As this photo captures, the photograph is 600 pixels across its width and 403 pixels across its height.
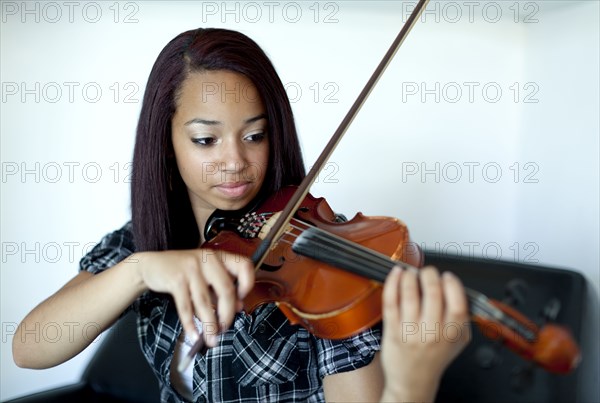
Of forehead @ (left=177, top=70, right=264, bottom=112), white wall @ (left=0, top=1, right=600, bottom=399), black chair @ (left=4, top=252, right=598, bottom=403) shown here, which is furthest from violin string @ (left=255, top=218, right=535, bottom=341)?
white wall @ (left=0, top=1, right=600, bottom=399)

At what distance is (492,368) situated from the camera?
3.08ft

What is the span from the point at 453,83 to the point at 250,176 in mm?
717

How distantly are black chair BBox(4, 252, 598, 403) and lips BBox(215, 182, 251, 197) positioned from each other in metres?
0.43

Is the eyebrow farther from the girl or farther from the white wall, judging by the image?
the white wall

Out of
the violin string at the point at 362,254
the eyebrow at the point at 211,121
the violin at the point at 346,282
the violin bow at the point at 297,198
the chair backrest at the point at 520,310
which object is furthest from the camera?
the chair backrest at the point at 520,310

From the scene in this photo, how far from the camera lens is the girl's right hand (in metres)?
0.67

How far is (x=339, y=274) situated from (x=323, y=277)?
0.08ft

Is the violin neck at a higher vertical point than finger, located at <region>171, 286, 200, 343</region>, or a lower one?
higher

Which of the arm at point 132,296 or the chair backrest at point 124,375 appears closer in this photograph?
the arm at point 132,296

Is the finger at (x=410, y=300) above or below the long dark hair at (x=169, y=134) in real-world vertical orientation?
below

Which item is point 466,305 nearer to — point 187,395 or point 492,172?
point 187,395

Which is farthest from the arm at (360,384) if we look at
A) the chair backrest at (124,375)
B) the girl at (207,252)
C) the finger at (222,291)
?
the chair backrest at (124,375)

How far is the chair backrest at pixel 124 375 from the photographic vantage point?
4.48 ft

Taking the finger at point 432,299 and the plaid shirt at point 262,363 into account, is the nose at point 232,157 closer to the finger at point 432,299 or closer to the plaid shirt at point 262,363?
the plaid shirt at point 262,363
